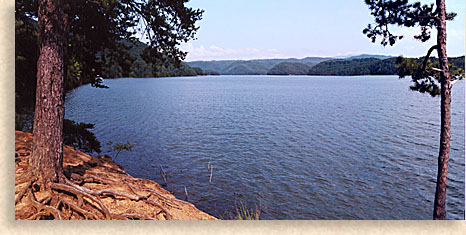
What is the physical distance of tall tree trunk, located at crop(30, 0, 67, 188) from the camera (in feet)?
18.9

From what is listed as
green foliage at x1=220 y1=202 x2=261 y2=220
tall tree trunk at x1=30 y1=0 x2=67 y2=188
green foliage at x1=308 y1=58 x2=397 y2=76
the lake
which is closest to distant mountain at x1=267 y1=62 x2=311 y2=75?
green foliage at x1=308 y1=58 x2=397 y2=76

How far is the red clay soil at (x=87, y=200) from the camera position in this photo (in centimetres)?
572

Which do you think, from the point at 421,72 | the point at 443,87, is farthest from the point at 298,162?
the point at 443,87

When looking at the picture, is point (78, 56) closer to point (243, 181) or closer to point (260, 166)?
point (243, 181)

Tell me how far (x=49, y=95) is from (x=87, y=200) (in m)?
1.97

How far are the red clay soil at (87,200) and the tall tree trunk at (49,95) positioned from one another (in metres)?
0.30

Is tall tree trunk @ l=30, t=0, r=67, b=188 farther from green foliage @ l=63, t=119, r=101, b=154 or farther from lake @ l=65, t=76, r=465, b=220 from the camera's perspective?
green foliage @ l=63, t=119, r=101, b=154

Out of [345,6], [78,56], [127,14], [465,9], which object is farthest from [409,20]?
[78,56]

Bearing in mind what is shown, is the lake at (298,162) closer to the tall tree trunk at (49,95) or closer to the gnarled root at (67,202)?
the gnarled root at (67,202)

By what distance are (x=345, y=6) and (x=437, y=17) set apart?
2.30 m

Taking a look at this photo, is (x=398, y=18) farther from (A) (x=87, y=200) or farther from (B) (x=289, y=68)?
(B) (x=289, y=68)

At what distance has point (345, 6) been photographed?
27.9 feet

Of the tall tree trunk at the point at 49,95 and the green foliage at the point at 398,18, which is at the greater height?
the green foliage at the point at 398,18

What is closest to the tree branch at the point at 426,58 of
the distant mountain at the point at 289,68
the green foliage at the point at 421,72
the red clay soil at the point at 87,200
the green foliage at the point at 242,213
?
the green foliage at the point at 421,72
